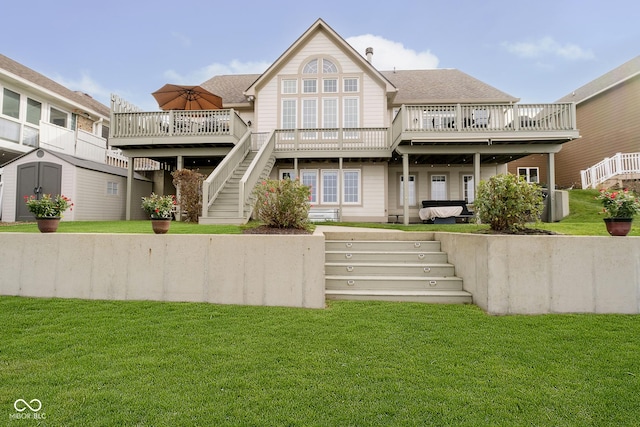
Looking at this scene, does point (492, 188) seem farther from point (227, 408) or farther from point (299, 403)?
point (227, 408)

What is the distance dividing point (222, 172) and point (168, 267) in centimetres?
624

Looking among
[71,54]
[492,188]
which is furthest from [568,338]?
[71,54]

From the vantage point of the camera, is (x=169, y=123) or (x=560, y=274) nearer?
(x=560, y=274)

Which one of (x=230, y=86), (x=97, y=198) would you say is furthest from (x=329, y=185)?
(x=97, y=198)

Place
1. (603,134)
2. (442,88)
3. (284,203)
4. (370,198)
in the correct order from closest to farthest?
(284,203)
(370,198)
(442,88)
(603,134)

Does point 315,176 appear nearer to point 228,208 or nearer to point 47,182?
point 228,208

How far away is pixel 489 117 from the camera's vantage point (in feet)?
37.9

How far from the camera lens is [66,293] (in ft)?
16.0

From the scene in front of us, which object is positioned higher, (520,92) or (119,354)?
(520,92)

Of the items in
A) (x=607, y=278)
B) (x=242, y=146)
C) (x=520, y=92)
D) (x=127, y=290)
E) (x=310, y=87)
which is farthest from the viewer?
(x=520, y=92)

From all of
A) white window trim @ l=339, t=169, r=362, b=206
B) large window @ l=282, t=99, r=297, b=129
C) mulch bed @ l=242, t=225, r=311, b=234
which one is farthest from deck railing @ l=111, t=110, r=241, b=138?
mulch bed @ l=242, t=225, r=311, b=234

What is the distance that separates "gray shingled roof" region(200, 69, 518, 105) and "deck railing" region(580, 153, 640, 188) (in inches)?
219

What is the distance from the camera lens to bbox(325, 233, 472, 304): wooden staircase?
4895mm

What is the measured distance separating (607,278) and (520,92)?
48.4ft
